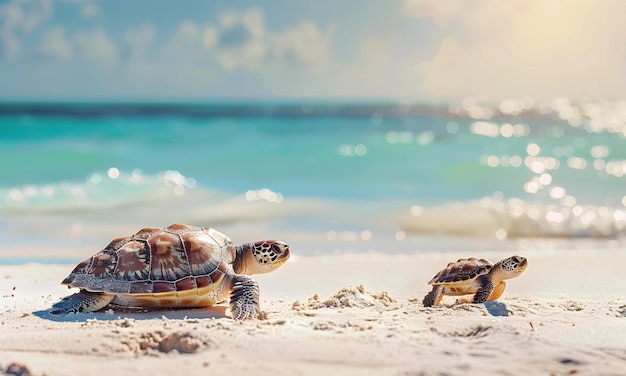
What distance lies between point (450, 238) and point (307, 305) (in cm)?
468

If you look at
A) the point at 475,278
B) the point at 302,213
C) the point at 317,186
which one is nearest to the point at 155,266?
the point at 475,278

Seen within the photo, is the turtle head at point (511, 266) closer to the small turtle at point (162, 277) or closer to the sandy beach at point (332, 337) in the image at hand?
the sandy beach at point (332, 337)

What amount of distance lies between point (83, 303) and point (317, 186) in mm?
10306

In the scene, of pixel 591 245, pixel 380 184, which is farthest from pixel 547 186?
pixel 591 245

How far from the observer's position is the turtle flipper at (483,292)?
509 cm

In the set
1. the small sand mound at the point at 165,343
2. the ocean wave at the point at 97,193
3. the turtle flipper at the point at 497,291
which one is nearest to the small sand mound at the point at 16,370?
the small sand mound at the point at 165,343

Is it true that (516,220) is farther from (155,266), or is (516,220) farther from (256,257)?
(155,266)

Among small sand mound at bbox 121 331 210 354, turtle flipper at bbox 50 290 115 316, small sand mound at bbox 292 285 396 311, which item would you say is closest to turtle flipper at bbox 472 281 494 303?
small sand mound at bbox 292 285 396 311

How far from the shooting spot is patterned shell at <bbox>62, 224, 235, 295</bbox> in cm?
478

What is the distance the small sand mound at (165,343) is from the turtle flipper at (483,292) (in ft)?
6.78

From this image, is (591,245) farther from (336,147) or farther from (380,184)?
(336,147)

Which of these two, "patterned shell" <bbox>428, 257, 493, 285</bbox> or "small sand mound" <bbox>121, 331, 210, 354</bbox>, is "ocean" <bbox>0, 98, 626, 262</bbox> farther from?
"small sand mound" <bbox>121, 331, 210, 354</bbox>

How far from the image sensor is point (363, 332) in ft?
13.8

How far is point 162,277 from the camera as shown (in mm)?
4797
